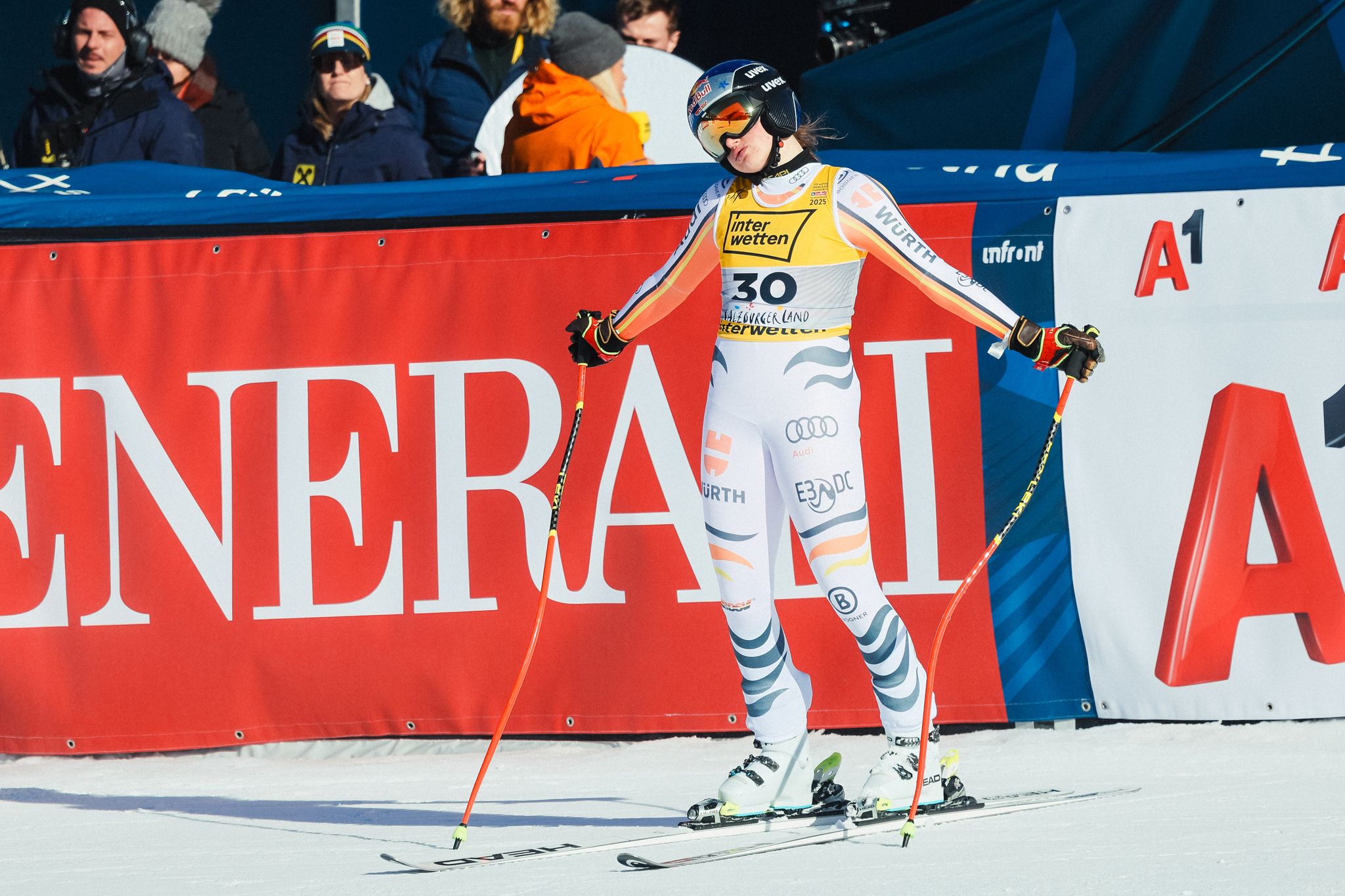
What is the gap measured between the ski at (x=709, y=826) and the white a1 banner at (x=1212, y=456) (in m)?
1.47

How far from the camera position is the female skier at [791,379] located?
4.64 meters

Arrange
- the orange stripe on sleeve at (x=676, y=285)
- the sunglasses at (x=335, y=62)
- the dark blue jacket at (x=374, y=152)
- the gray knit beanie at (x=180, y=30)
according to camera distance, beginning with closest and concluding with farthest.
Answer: the orange stripe on sleeve at (x=676, y=285)
the dark blue jacket at (x=374, y=152)
the sunglasses at (x=335, y=62)
the gray knit beanie at (x=180, y=30)

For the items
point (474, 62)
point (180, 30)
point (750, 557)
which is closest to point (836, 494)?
point (750, 557)

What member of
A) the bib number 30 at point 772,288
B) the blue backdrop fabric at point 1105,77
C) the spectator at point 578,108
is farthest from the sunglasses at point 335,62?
the bib number 30 at point 772,288

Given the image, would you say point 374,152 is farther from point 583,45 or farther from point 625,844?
point 625,844

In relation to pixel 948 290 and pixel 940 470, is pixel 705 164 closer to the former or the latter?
pixel 940 470

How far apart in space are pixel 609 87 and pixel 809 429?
267 cm

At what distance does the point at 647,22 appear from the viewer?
8.19m

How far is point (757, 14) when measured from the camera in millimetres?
10336

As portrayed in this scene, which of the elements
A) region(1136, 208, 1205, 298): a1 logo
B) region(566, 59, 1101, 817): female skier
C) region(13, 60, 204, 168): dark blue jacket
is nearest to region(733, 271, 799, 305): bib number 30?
region(566, 59, 1101, 817): female skier

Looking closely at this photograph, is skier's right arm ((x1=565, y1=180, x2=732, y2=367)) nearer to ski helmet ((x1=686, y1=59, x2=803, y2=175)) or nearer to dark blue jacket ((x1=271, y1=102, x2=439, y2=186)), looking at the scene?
ski helmet ((x1=686, y1=59, x2=803, y2=175))

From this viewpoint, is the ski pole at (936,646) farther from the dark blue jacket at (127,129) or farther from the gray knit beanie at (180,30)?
the gray knit beanie at (180,30)

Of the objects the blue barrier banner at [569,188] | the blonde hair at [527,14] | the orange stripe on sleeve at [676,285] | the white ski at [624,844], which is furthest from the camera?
the blonde hair at [527,14]

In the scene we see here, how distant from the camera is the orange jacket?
267 inches
